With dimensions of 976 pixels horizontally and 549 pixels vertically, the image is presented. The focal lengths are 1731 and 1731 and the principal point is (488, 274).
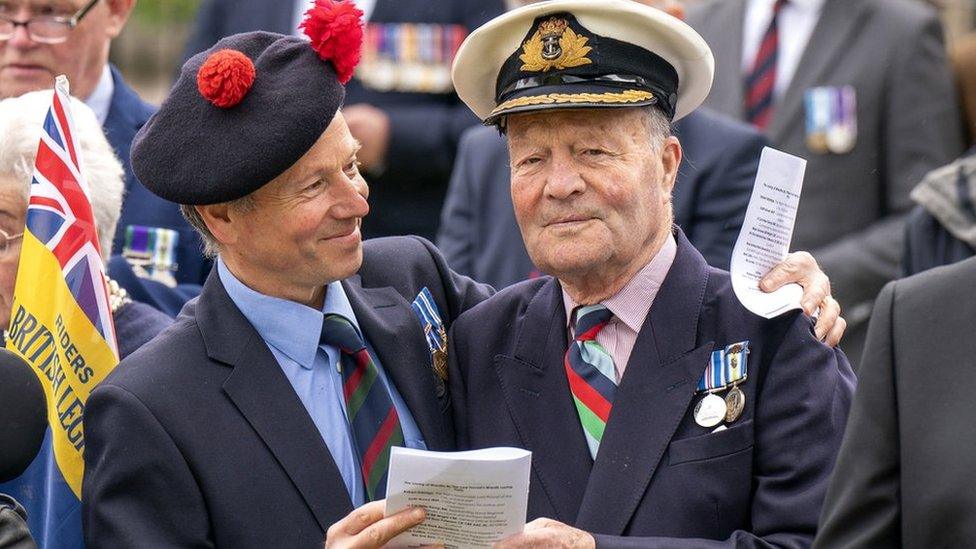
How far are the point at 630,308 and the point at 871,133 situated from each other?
2.91 m

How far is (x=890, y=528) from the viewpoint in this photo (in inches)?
118

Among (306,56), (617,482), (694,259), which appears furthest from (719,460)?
(306,56)

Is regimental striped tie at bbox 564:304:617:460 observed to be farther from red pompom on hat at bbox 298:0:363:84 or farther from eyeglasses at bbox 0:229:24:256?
eyeglasses at bbox 0:229:24:256

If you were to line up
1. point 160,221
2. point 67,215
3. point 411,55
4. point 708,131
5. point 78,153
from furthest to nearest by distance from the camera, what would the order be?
1. point 411,55
2. point 708,131
3. point 160,221
4. point 78,153
5. point 67,215

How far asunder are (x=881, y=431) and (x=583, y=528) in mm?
962

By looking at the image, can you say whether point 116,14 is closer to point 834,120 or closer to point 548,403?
point 548,403

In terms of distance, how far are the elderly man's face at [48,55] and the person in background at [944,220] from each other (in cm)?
267

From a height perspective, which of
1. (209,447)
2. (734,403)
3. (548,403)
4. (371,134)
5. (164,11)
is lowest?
(164,11)

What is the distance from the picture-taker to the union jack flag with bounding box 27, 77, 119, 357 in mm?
4207

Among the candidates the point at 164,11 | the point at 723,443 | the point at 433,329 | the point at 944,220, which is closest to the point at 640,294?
the point at 723,443

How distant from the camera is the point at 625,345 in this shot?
4.02 m

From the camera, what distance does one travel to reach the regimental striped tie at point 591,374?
394 cm

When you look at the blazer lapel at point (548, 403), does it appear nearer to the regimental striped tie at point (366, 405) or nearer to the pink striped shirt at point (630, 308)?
the pink striped shirt at point (630, 308)

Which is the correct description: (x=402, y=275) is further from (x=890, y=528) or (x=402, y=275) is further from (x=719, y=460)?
(x=890, y=528)
